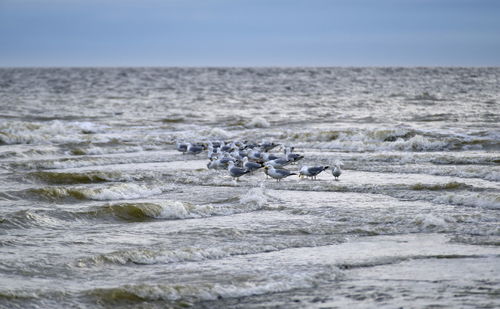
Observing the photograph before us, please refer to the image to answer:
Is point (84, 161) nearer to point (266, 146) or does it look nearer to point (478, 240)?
point (266, 146)

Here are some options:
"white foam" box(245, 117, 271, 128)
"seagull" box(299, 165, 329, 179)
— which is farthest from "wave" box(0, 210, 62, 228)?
"white foam" box(245, 117, 271, 128)

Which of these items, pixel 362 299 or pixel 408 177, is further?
pixel 408 177

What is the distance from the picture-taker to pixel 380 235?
8609 millimetres

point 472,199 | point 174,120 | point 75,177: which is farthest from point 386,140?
point 174,120

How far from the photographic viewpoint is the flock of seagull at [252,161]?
13.6m

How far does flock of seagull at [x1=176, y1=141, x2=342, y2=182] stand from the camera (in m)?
13.6

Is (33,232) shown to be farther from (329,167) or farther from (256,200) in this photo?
(329,167)

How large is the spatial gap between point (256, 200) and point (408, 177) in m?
3.77

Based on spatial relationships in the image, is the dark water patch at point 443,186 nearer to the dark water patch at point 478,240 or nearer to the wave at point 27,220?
the dark water patch at point 478,240

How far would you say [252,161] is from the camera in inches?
623

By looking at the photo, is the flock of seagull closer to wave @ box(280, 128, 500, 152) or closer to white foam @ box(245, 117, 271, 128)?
wave @ box(280, 128, 500, 152)

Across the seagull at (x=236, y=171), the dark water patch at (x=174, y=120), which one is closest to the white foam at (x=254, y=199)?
the seagull at (x=236, y=171)

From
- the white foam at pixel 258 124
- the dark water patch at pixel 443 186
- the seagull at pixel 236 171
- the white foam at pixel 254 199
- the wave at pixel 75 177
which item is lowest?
the wave at pixel 75 177

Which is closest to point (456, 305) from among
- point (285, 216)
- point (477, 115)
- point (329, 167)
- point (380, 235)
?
point (380, 235)
